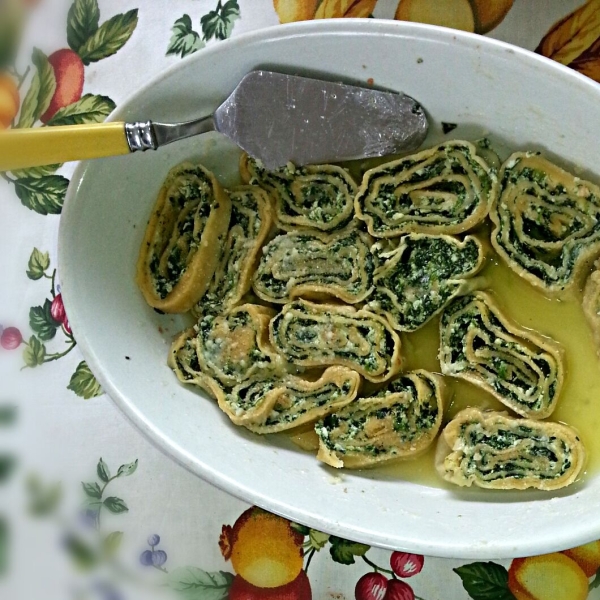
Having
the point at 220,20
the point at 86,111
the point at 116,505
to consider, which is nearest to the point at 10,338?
the point at 116,505

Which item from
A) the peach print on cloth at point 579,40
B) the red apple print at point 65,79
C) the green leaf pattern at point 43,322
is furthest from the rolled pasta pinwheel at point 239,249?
the peach print on cloth at point 579,40

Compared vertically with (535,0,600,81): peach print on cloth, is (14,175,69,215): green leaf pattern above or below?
below

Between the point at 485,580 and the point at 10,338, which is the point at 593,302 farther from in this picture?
the point at 10,338

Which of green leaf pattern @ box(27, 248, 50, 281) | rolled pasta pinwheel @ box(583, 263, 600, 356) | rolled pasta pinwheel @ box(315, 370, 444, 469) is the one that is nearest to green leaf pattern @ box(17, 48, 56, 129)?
green leaf pattern @ box(27, 248, 50, 281)

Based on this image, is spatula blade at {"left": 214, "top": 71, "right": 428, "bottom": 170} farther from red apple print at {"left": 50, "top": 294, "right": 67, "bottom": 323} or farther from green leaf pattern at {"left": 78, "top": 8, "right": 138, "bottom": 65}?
red apple print at {"left": 50, "top": 294, "right": 67, "bottom": 323}

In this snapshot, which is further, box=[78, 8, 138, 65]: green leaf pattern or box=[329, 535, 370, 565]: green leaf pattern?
box=[78, 8, 138, 65]: green leaf pattern

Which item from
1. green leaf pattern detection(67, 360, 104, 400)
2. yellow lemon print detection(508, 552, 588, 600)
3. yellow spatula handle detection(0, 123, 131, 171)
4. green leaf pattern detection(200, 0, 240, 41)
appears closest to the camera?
Answer: yellow spatula handle detection(0, 123, 131, 171)

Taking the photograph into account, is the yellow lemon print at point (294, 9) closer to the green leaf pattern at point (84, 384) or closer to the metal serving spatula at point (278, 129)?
the metal serving spatula at point (278, 129)
